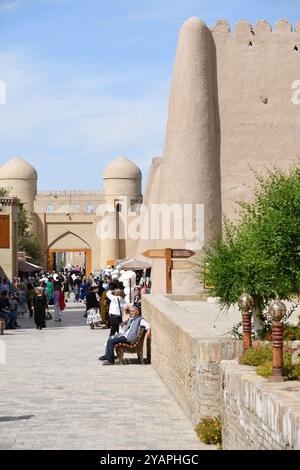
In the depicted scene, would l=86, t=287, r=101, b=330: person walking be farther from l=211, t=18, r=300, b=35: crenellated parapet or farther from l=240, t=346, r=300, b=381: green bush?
l=240, t=346, r=300, b=381: green bush

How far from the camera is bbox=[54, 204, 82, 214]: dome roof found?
195ft

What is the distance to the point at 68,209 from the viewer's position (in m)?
61.7

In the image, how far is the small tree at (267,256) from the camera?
9812 millimetres

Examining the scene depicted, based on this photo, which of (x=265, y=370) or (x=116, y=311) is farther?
(x=116, y=311)

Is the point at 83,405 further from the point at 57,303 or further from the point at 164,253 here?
the point at 57,303

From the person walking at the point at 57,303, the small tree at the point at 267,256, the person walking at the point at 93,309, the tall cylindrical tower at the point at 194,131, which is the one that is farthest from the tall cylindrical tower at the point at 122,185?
the small tree at the point at 267,256

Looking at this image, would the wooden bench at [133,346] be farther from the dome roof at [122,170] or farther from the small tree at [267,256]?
the dome roof at [122,170]

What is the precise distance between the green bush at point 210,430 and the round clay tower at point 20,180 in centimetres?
5617

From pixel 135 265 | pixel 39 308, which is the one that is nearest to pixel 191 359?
pixel 39 308

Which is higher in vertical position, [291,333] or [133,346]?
[291,333]

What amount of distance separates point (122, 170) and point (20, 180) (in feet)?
22.2

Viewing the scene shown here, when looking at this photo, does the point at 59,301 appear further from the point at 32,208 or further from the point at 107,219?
the point at 32,208
